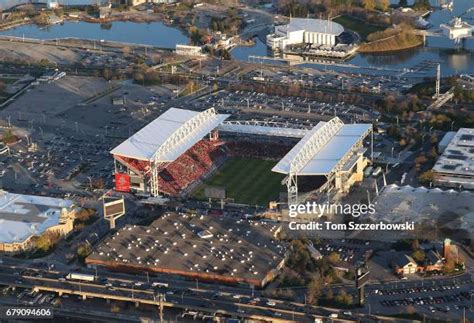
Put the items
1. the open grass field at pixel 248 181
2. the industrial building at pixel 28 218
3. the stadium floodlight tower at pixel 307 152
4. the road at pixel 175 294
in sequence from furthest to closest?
1. the open grass field at pixel 248 181
2. the stadium floodlight tower at pixel 307 152
3. the industrial building at pixel 28 218
4. the road at pixel 175 294

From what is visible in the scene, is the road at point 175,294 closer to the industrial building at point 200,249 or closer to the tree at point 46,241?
the industrial building at point 200,249

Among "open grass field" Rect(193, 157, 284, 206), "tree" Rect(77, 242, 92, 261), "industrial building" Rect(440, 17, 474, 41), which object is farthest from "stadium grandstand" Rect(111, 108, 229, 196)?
"industrial building" Rect(440, 17, 474, 41)

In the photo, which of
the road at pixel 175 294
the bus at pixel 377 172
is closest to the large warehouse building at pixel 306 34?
the bus at pixel 377 172

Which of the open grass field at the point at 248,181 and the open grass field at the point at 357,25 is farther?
the open grass field at the point at 357,25

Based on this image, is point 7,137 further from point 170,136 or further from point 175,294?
point 175,294

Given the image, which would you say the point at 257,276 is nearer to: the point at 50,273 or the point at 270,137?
the point at 50,273

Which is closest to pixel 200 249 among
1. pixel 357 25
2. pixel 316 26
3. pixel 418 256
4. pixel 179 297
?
pixel 179 297
